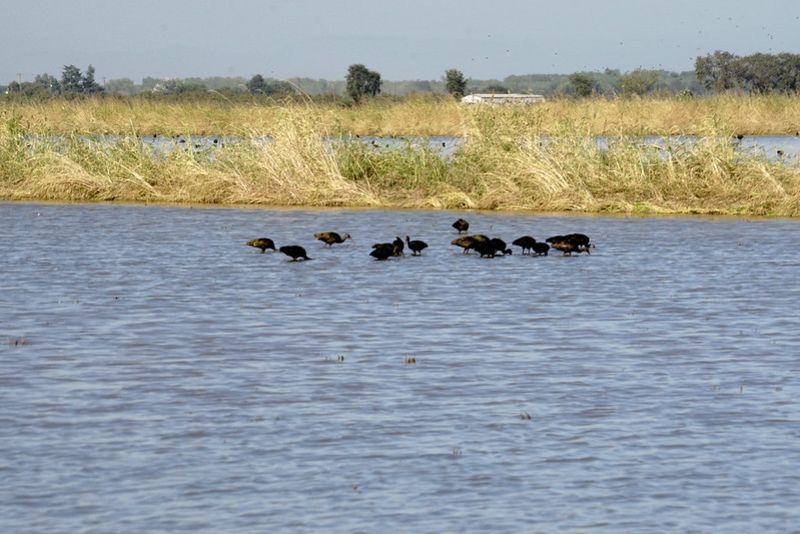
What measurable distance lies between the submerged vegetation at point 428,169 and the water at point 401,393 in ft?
20.1

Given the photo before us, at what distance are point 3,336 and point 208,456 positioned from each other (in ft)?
18.3

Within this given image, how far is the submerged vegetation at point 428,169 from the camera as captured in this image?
2744cm

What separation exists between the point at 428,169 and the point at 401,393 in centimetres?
1850

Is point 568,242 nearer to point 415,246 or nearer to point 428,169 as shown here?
point 415,246

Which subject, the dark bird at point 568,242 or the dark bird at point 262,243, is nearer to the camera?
the dark bird at point 568,242

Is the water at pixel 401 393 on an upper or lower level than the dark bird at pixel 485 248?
lower

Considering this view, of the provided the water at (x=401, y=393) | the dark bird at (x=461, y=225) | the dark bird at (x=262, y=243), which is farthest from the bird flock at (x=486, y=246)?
the dark bird at (x=461, y=225)

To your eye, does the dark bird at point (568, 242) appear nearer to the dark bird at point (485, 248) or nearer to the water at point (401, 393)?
the water at point (401, 393)

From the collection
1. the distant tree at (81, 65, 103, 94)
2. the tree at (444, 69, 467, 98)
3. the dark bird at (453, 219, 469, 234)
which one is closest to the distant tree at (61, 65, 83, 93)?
the distant tree at (81, 65, 103, 94)

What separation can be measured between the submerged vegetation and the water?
6.13m

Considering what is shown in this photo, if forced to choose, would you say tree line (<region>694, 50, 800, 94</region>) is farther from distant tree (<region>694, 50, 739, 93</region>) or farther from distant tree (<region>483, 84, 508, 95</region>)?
distant tree (<region>483, 84, 508, 95</region>)

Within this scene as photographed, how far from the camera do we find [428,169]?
97.1 feet

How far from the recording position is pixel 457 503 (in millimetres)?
8344

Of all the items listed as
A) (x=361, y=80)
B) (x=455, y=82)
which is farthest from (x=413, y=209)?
(x=361, y=80)
